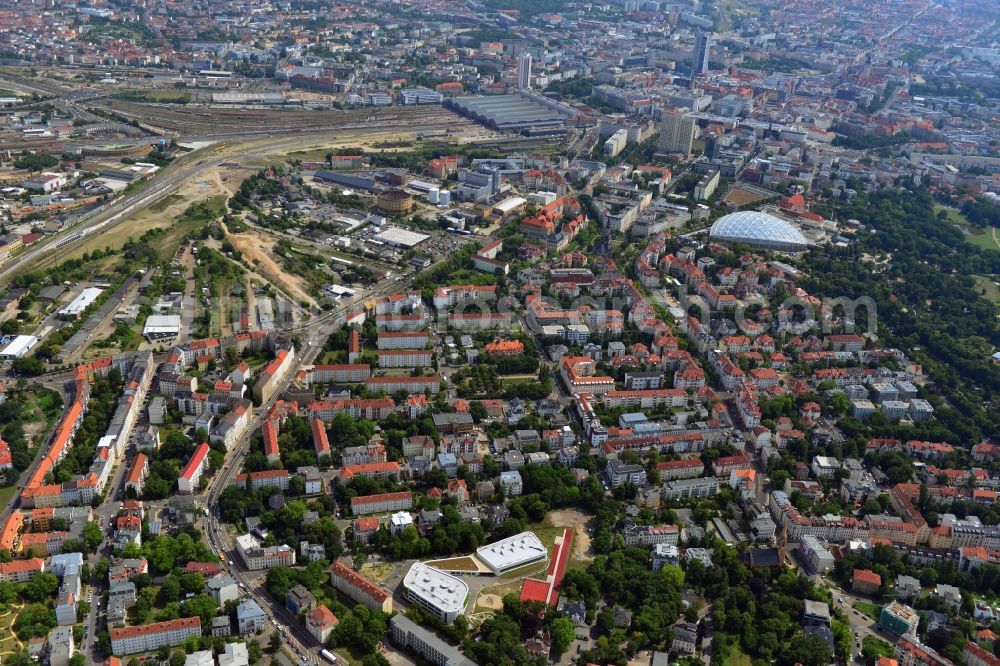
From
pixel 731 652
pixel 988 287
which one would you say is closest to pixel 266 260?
pixel 731 652

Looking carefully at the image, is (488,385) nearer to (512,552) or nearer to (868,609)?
(512,552)

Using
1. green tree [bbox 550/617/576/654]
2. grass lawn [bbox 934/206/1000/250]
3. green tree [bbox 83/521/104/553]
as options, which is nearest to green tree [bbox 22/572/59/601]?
green tree [bbox 83/521/104/553]

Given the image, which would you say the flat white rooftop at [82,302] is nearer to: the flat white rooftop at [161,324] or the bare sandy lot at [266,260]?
the flat white rooftop at [161,324]

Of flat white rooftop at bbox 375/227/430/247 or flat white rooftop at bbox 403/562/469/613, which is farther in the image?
flat white rooftop at bbox 375/227/430/247

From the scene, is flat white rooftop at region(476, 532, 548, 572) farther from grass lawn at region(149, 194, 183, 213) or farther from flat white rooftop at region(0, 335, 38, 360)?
grass lawn at region(149, 194, 183, 213)

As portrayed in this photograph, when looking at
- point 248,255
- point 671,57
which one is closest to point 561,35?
point 671,57

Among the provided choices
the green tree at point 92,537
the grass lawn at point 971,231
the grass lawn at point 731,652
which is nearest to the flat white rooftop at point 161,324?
the green tree at point 92,537
